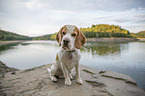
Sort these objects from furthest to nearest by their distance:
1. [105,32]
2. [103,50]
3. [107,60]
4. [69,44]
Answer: [105,32]
[103,50]
[107,60]
[69,44]

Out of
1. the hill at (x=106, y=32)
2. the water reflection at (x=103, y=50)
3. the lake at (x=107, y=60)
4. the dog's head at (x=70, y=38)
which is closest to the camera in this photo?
the dog's head at (x=70, y=38)

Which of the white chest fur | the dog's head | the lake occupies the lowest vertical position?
the lake

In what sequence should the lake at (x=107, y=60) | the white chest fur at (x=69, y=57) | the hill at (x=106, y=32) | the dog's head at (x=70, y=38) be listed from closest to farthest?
the dog's head at (x=70, y=38) < the white chest fur at (x=69, y=57) < the lake at (x=107, y=60) < the hill at (x=106, y=32)

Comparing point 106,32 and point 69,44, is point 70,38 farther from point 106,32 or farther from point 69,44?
point 106,32

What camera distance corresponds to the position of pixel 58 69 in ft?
11.3

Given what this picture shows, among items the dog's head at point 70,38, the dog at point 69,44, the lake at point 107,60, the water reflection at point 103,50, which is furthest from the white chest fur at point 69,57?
the water reflection at point 103,50

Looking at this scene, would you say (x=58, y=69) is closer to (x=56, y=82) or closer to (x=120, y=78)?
(x=56, y=82)

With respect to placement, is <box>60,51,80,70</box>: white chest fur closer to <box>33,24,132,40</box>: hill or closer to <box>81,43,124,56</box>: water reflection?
<box>81,43,124,56</box>: water reflection

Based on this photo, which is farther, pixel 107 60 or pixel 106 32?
pixel 106 32

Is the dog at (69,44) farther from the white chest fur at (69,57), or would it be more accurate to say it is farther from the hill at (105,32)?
the hill at (105,32)

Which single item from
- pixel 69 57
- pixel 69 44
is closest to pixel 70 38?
pixel 69 44

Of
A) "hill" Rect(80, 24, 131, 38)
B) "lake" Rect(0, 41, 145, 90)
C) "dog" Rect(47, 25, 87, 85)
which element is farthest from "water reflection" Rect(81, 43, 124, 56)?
"hill" Rect(80, 24, 131, 38)

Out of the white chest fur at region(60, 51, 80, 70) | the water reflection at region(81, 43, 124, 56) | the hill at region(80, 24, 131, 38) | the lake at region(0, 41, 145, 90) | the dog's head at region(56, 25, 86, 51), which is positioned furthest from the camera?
the hill at region(80, 24, 131, 38)

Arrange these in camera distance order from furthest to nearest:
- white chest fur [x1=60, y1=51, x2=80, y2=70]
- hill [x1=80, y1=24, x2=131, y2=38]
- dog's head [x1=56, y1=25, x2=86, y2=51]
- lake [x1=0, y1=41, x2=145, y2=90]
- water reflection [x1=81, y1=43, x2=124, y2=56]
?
hill [x1=80, y1=24, x2=131, y2=38]
water reflection [x1=81, y1=43, x2=124, y2=56]
lake [x1=0, y1=41, x2=145, y2=90]
white chest fur [x1=60, y1=51, x2=80, y2=70]
dog's head [x1=56, y1=25, x2=86, y2=51]
